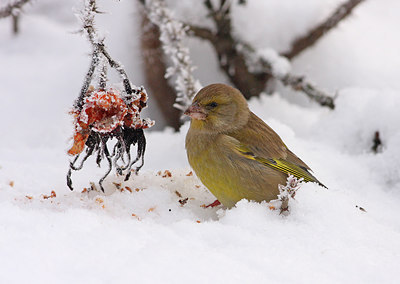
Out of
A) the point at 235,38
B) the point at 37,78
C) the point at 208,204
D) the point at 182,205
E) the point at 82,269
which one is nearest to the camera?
the point at 82,269

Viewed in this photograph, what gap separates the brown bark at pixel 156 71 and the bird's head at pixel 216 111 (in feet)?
4.29

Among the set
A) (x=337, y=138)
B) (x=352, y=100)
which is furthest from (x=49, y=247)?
(x=352, y=100)

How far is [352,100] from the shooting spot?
3.58m

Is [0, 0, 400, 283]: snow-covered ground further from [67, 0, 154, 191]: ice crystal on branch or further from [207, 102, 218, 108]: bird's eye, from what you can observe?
[207, 102, 218, 108]: bird's eye

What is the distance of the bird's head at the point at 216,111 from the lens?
254cm

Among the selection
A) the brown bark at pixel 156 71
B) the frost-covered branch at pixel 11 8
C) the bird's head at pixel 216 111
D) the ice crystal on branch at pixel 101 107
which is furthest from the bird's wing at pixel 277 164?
the brown bark at pixel 156 71

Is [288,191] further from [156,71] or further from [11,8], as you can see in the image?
[156,71]

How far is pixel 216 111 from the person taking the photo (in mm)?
2562

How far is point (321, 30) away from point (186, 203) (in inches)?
86.7

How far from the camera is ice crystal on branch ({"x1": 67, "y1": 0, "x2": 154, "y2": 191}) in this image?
5.77ft

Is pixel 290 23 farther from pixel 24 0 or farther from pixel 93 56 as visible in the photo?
pixel 93 56

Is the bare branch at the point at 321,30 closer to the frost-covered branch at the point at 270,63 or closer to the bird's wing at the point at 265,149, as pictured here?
the frost-covered branch at the point at 270,63

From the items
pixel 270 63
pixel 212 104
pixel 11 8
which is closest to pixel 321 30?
pixel 270 63

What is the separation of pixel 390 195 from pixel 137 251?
1.83 metres
